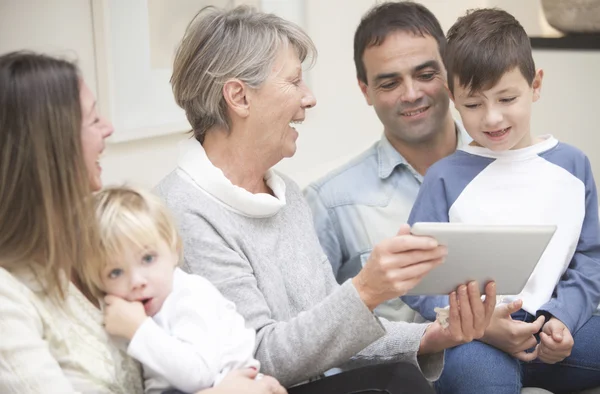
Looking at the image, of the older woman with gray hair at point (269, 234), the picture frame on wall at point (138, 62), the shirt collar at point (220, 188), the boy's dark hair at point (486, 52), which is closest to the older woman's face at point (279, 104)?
the older woman with gray hair at point (269, 234)

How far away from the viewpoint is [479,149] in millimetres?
2148

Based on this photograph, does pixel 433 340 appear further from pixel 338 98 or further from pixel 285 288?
pixel 338 98

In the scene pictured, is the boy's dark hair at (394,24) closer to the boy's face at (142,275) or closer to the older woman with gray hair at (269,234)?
the older woman with gray hair at (269,234)

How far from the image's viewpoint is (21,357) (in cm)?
137

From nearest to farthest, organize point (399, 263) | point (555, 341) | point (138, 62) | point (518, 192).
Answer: point (399, 263), point (555, 341), point (518, 192), point (138, 62)

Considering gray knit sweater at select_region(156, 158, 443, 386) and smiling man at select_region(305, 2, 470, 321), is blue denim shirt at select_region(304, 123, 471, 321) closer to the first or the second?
smiling man at select_region(305, 2, 470, 321)

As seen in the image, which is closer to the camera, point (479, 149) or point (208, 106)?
point (208, 106)

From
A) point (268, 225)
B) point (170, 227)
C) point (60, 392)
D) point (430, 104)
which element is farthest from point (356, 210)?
point (60, 392)

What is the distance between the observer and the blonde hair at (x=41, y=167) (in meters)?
1.42

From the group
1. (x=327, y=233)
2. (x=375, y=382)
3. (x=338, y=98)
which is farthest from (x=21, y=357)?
(x=338, y=98)

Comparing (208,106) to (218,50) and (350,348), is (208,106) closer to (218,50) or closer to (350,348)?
(218,50)

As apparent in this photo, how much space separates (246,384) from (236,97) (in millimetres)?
689

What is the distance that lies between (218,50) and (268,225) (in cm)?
41

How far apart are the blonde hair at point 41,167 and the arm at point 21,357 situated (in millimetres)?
86
